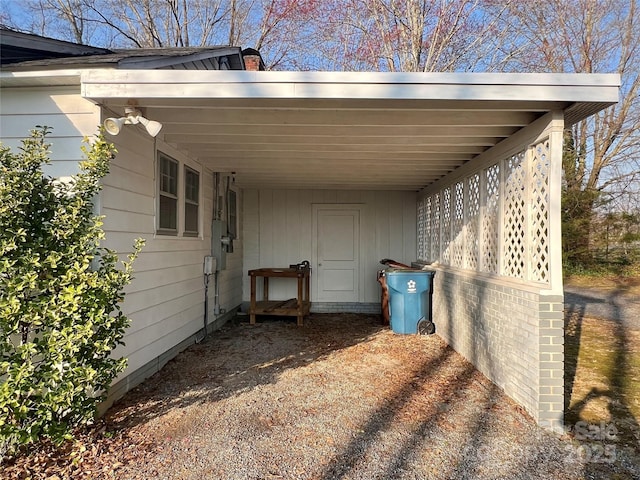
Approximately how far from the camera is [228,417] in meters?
3.08

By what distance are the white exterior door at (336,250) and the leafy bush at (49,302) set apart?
17.9 feet

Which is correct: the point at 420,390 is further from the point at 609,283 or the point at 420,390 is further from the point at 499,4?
the point at 499,4

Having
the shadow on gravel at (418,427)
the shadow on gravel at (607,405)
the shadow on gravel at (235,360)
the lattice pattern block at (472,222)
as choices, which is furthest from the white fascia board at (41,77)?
the shadow on gravel at (607,405)

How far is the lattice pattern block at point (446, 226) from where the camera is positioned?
5.84 metres

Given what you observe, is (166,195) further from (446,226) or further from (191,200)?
(446,226)

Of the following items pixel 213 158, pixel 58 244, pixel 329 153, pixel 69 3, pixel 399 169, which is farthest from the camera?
pixel 69 3

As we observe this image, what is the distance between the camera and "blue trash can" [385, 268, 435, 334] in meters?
5.91

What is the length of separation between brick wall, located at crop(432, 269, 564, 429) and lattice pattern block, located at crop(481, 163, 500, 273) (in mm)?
213

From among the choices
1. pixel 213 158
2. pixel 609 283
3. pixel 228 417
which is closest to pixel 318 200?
pixel 213 158

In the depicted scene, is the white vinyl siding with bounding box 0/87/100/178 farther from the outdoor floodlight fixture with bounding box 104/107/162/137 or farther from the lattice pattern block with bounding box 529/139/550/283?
the lattice pattern block with bounding box 529/139/550/283

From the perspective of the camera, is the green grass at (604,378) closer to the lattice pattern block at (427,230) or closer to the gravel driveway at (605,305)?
the gravel driveway at (605,305)

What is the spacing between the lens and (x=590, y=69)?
12.9 metres

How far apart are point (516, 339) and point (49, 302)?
3479 mm

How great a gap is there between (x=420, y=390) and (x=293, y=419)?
1.31 metres
